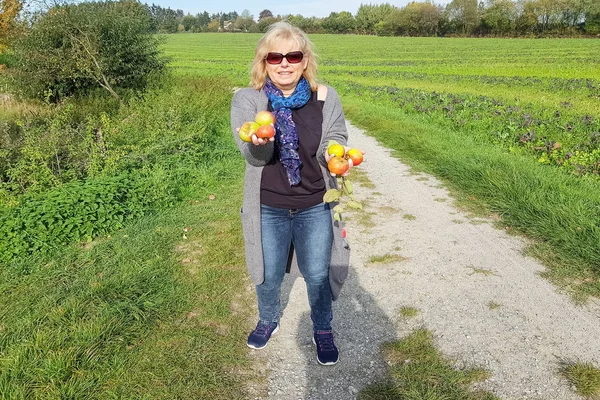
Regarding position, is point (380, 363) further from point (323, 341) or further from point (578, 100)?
point (578, 100)

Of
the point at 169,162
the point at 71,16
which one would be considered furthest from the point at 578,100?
the point at 71,16

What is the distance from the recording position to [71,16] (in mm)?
14617

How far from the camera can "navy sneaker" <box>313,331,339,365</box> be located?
9.23 ft

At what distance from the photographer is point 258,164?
7.64ft

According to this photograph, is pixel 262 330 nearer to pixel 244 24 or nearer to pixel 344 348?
pixel 344 348

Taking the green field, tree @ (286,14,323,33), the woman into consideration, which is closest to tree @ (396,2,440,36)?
tree @ (286,14,323,33)

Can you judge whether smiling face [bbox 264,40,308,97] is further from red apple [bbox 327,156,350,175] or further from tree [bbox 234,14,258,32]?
tree [bbox 234,14,258,32]

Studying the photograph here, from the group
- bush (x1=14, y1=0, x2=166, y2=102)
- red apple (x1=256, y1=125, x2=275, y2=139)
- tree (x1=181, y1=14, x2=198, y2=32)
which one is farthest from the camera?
tree (x1=181, y1=14, x2=198, y2=32)

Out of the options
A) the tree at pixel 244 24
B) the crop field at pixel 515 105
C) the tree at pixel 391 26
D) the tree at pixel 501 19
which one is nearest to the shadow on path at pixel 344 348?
the crop field at pixel 515 105

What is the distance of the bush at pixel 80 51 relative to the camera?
574 inches

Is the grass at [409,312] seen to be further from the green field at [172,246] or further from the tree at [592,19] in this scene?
the tree at [592,19]

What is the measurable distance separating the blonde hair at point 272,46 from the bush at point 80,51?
14543 millimetres

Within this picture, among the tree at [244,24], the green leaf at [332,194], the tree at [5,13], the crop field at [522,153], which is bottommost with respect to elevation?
the crop field at [522,153]

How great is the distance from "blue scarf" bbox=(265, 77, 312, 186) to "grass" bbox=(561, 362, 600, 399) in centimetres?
215
